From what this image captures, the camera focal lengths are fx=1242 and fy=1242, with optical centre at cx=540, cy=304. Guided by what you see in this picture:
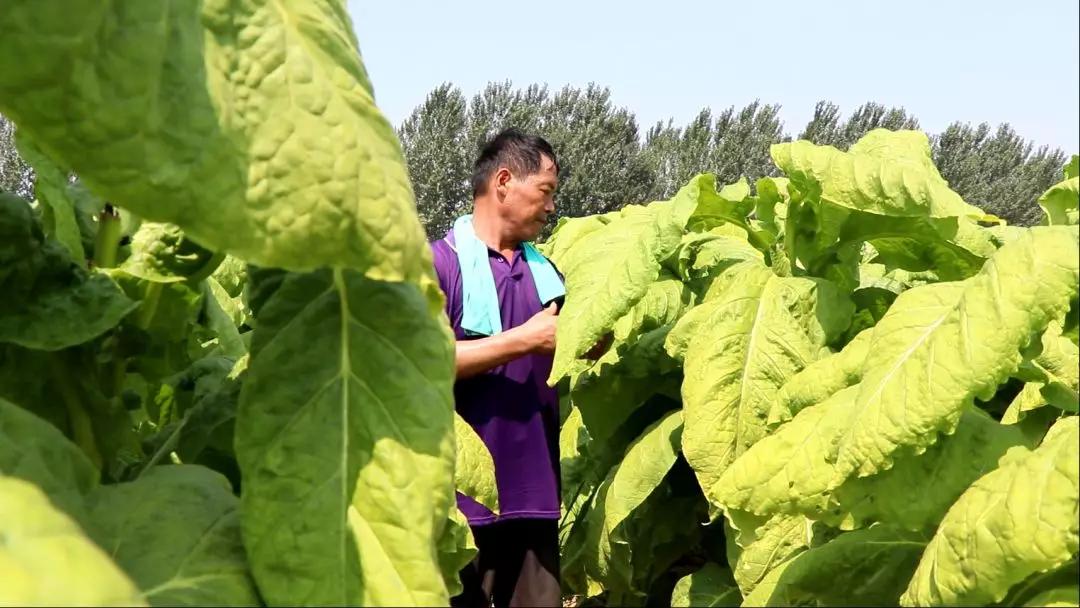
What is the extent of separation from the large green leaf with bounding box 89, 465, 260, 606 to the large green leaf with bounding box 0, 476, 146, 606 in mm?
167

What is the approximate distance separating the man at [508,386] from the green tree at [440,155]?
35.2 metres

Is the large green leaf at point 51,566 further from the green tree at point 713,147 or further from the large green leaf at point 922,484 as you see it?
the green tree at point 713,147

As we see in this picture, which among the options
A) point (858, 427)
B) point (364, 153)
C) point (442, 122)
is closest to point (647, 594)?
point (858, 427)

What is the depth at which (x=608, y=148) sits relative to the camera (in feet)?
133

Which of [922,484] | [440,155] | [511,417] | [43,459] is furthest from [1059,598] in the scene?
[440,155]

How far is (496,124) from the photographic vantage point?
138 ft

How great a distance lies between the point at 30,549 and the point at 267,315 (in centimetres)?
35

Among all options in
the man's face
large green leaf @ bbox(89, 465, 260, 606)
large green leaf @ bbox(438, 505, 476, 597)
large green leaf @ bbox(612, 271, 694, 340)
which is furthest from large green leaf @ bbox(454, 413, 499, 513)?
large green leaf @ bbox(89, 465, 260, 606)

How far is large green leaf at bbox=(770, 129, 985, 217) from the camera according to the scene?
7.06 ft

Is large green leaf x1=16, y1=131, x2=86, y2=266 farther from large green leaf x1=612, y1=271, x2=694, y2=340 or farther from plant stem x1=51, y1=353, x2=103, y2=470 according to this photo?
large green leaf x1=612, y1=271, x2=694, y2=340

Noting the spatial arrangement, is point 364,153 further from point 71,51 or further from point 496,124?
point 496,124

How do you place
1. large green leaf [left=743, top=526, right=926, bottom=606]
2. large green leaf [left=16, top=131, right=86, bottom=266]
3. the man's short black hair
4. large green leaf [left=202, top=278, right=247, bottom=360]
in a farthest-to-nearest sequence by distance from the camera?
the man's short black hair → large green leaf [left=202, top=278, right=247, bottom=360] → large green leaf [left=16, top=131, right=86, bottom=266] → large green leaf [left=743, top=526, right=926, bottom=606]

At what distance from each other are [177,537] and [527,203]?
124 inches

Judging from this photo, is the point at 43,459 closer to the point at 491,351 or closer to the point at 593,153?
the point at 491,351
